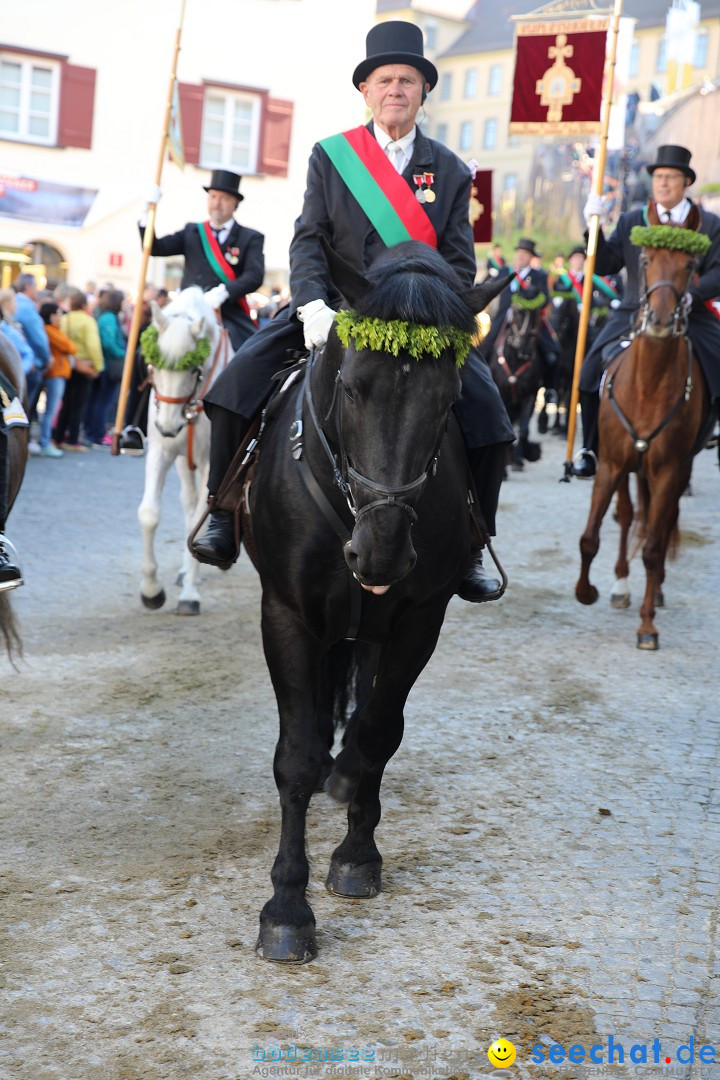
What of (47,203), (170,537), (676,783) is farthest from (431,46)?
(676,783)

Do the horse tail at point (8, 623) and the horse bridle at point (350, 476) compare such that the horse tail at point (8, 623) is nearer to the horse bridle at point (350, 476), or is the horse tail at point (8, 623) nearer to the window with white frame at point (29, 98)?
the horse bridle at point (350, 476)

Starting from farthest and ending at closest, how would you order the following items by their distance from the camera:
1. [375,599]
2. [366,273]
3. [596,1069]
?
1. [375,599]
2. [366,273]
3. [596,1069]

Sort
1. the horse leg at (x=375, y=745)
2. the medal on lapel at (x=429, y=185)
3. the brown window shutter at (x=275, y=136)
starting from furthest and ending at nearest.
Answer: the brown window shutter at (x=275, y=136)
the medal on lapel at (x=429, y=185)
the horse leg at (x=375, y=745)

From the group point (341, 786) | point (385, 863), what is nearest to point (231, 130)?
point (341, 786)

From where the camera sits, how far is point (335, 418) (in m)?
4.11

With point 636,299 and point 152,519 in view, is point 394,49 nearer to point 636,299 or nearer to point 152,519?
point 152,519

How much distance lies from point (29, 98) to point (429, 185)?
25676 mm

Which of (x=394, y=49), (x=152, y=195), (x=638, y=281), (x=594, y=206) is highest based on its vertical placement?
(x=594, y=206)

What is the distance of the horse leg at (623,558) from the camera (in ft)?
32.3

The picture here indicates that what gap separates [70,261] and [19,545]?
18.7 metres

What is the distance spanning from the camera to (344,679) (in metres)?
5.57

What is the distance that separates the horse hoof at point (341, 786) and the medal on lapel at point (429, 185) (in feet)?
7.67

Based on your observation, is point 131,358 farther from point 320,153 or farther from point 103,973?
point 103,973

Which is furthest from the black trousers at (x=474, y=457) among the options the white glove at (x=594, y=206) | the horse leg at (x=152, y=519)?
the white glove at (x=594, y=206)
